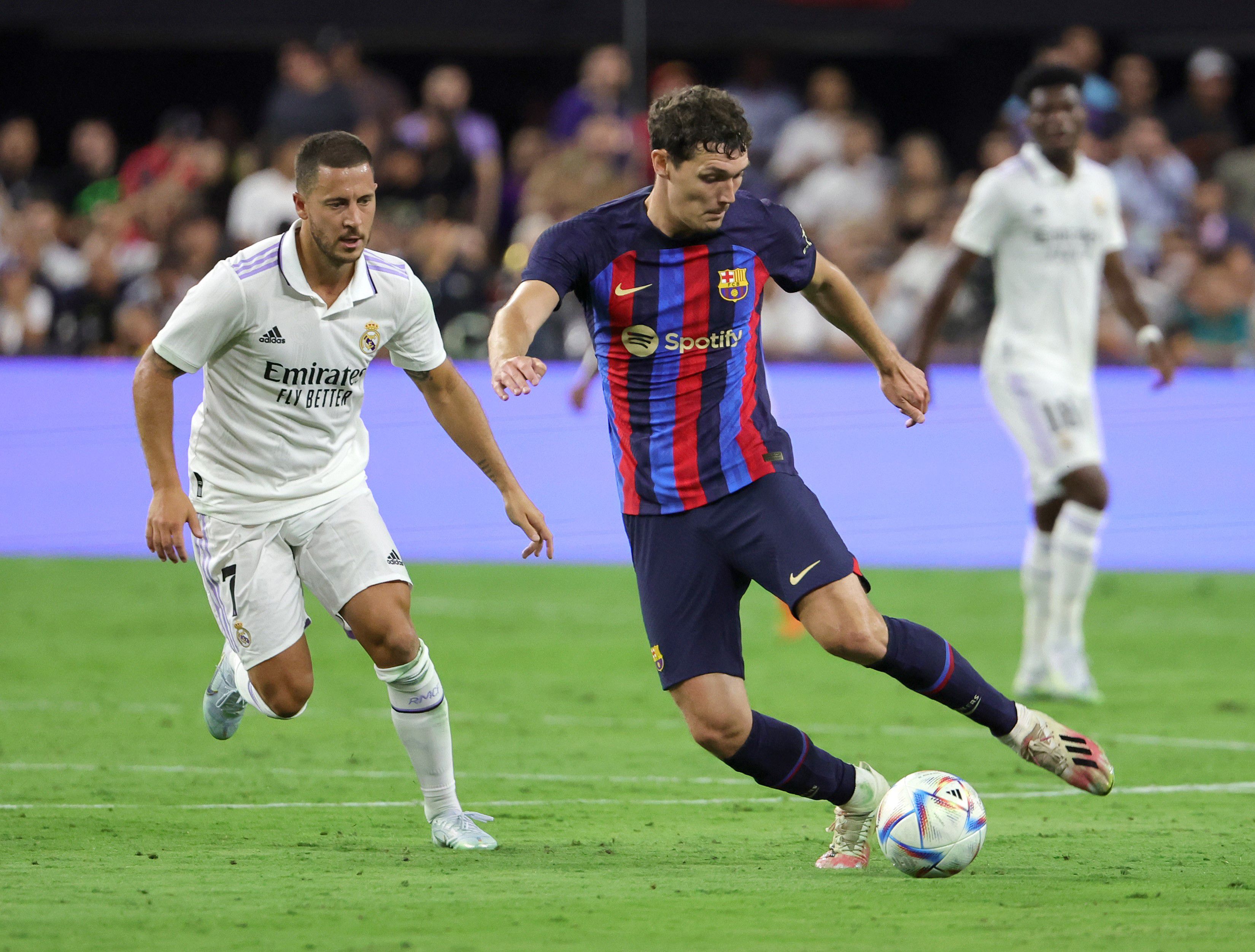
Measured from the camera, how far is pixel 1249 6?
17.4m

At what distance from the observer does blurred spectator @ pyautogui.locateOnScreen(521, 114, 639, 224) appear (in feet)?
48.9

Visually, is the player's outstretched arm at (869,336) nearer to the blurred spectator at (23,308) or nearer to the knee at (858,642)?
the knee at (858,642)

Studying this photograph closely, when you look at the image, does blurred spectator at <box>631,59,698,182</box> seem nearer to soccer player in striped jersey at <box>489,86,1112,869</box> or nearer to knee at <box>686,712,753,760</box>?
soccer player in striped jersey at <box>489,86,1112,869</box>

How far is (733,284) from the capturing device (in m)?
5.91

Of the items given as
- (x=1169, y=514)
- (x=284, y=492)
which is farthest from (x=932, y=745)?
(x=1169, y=514)

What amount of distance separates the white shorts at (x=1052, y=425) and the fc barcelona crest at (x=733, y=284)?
4141 millimetres

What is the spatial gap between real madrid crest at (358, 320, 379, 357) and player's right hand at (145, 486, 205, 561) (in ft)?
2.69

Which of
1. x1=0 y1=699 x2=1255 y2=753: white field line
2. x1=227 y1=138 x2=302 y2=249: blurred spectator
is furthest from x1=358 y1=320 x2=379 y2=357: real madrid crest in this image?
x1=227 y1=138 x2=302 y2=249: blurred spectator

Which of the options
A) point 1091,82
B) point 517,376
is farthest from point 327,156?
point 1091,82

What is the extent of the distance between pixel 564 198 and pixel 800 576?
9.95 metres

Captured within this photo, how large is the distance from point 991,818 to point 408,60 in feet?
46.8

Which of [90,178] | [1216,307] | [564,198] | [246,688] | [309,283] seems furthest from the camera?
[90,178]

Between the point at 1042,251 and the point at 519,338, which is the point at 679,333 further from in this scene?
the point at 1042,251

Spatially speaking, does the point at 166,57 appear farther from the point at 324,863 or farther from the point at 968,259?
the point at 324,863
